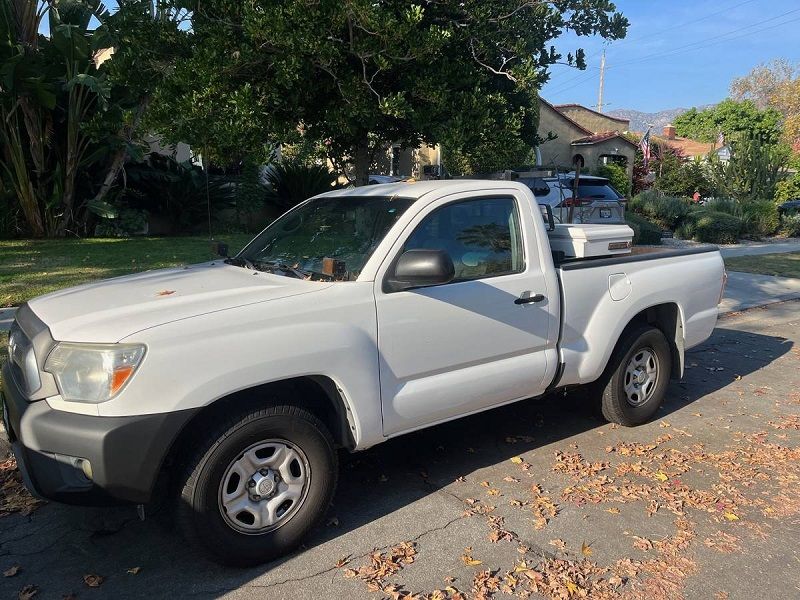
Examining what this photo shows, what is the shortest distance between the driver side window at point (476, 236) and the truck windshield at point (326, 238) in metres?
0.21

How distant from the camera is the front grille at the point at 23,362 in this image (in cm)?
301

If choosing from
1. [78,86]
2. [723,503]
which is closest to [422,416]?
[723,503]

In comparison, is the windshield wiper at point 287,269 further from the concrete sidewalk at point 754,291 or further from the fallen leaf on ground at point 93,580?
the concrete sidewalk at point 754,291

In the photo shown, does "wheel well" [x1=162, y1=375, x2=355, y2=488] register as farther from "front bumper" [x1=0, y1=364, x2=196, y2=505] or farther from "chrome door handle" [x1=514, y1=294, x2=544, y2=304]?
"chrome door handle" [x1=514, y1=294, x2=544, y2=304]

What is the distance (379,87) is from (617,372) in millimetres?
3744

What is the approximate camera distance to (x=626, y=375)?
4996mm

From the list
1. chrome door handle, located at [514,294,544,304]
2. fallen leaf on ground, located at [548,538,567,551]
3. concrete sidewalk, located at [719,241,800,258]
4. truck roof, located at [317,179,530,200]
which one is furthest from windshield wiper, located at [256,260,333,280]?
concrete sidewalk, located at [719,241,800,258]

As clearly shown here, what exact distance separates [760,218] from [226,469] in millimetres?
21252

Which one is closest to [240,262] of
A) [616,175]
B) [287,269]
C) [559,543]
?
[287,269]

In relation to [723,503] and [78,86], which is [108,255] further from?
[723,503]

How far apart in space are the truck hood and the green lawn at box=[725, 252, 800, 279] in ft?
40.3

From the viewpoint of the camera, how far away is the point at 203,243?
41.8ft

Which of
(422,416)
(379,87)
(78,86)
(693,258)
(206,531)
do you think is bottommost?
(206,531)

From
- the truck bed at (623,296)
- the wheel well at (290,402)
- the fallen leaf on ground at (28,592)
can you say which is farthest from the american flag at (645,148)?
the fallen leaf on ground at (28,592)
